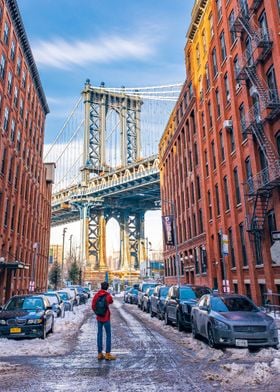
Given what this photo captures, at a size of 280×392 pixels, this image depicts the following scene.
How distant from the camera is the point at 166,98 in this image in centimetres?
10106

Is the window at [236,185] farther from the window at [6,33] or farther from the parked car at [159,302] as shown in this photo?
the window at [6,33]

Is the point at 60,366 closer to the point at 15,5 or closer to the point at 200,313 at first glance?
the point at 200,313

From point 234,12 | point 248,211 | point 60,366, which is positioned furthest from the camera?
point 234,12

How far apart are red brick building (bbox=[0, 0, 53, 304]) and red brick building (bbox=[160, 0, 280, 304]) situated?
52.2ft

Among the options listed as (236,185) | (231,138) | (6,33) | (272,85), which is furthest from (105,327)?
(6,33)

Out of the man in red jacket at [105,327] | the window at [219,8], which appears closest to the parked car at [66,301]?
the man in red jacket at [105,327]

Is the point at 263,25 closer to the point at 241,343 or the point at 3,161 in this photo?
the point at 241,343

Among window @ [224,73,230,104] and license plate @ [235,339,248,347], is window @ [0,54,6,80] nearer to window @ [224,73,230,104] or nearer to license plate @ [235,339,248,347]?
window @ [224,73,230,104]

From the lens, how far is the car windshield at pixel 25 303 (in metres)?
13.4

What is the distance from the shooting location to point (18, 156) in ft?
120

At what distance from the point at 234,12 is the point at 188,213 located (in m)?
20.4

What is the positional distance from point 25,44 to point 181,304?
33762 mm

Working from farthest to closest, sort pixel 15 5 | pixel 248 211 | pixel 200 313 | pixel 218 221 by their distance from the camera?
pixel 15 5
pixel 218 221
pixel 248 211
pixel 200 313

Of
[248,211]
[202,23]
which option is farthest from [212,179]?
[202,23]
